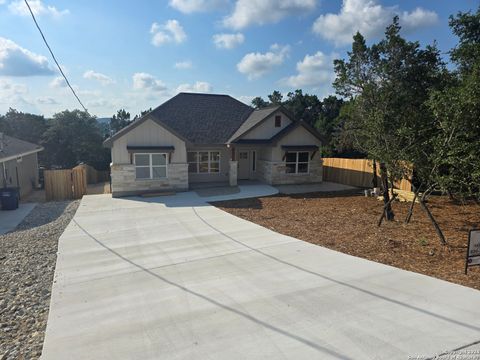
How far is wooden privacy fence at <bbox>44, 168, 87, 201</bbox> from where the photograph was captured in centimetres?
1756

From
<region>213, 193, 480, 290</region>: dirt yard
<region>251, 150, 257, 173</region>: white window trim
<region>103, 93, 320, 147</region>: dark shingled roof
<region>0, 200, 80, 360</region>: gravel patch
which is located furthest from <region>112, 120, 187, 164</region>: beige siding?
<region>251, 150, 257, 173</region>: white window trim

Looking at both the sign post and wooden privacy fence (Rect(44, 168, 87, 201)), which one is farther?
wooden privacy fence (Rect(44, 168, 87, 201))

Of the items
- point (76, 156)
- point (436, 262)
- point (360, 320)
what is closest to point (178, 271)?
point (360, 320)

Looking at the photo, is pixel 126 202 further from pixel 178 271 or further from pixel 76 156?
pixel 76 156

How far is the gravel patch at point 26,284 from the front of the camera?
4406 mm

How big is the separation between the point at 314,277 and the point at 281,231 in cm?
362

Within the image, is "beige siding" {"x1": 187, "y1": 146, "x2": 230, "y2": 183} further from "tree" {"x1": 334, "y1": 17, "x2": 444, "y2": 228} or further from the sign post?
the sign post

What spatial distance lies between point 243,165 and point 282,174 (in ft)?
10.1

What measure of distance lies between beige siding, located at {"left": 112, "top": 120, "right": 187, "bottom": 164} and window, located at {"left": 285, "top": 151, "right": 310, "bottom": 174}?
7.05m

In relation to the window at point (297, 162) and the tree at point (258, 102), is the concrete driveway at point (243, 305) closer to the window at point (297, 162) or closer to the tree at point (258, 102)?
the window at point (297, 162)

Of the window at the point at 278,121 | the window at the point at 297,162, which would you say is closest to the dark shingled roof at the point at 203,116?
the window at the point at 278,121

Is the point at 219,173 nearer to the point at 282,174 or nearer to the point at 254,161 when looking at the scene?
the point at 254,161

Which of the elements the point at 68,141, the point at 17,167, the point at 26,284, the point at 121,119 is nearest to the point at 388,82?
the point at 26,284

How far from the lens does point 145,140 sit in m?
16.8
